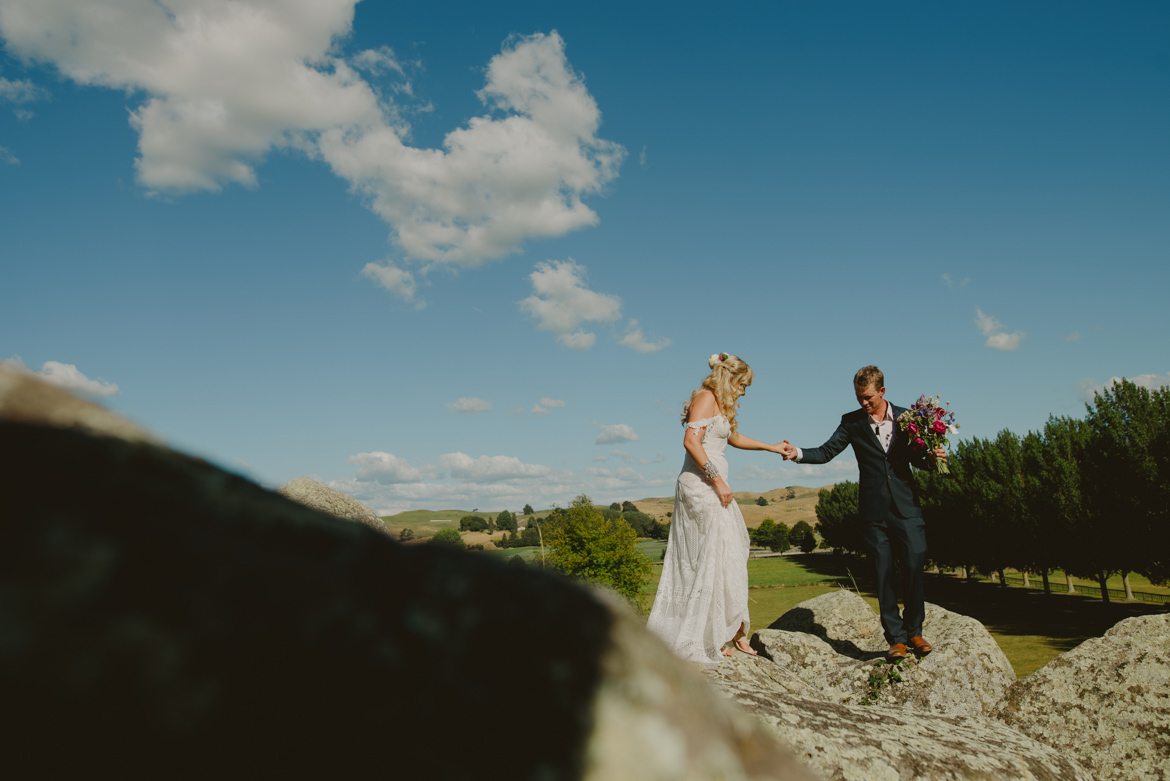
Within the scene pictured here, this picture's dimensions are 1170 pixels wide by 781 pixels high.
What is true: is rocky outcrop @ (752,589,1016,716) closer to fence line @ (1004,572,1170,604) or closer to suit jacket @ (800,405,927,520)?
suit jacket @ (800,405,927,520)

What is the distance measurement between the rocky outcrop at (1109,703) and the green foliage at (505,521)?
70604mm

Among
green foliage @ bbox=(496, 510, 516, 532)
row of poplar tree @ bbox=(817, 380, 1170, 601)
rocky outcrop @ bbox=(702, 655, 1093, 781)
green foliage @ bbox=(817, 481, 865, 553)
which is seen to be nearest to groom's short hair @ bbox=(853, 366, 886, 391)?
rocky outcrop @ bbox=(702, 655, 1093, 781)

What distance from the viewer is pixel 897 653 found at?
7.67 m

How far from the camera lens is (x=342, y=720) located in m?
0.96

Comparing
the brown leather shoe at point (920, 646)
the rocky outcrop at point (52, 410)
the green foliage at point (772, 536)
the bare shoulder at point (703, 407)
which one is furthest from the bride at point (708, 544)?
the green foliage at point (772, 536)

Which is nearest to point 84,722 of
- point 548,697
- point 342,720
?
point 342,720

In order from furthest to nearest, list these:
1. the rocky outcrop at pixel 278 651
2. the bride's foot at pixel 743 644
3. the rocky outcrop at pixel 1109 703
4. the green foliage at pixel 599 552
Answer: the green foliage at pixel 599 552 < the bride's foot at pixel 743 644 < the rocky outcrop at pixel 1109 703 < the rocky outcrop at pixel 278 651

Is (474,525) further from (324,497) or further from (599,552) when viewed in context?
(324,497)

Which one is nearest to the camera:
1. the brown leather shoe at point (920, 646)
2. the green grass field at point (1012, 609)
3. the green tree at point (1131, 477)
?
the brown leather shoe at point (920, 646)

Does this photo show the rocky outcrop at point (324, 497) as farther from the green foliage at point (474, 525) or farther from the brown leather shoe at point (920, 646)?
the green foliage at point (474, 525)

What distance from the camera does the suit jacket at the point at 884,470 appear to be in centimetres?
788

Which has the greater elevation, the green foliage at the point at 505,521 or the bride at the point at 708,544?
the bride at the point at 708,544

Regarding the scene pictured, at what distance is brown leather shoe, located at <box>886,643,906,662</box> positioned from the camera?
7.63 metres

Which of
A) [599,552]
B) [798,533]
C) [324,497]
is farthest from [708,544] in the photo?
[798,533]
